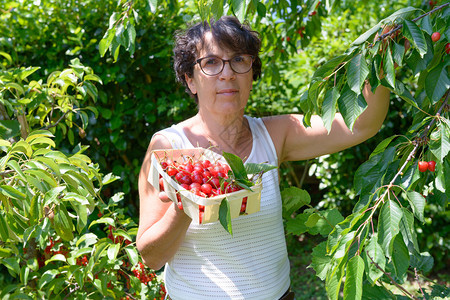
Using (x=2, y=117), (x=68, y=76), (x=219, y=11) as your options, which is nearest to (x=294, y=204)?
(x=219, y=11)

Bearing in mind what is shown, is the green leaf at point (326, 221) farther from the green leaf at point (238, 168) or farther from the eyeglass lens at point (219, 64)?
the eyeglass lens at point (219, 64)

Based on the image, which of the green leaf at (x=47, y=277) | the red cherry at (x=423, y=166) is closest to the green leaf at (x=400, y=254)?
the red cherry at (x=423, y=166)

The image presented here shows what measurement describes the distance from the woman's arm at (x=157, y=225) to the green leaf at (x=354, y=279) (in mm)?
552

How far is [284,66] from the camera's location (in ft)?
13.7

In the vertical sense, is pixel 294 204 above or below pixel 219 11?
below

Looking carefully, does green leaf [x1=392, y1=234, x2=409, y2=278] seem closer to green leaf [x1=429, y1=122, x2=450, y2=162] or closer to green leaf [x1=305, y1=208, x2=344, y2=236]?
green leaf [x1=429, y1=122, x2=450, y2=162]

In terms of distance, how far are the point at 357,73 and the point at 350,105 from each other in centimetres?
8

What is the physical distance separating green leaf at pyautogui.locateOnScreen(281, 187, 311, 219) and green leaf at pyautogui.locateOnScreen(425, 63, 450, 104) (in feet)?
2.14

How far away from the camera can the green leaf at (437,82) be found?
1.12 meters

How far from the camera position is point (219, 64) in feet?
5.15

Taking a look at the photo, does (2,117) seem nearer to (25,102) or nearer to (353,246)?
(25,102)

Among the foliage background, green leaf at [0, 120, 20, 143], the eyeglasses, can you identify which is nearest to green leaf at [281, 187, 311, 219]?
the eyeglasses

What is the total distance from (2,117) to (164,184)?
118 centimetres

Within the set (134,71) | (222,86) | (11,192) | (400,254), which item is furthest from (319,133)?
(134,71)
